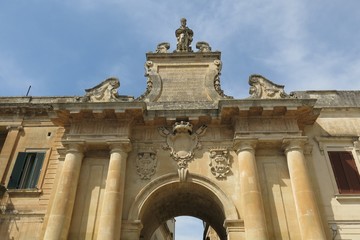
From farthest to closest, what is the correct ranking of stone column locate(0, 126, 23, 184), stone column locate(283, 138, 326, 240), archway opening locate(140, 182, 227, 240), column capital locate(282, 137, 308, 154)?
stone column locate(0, 126, 23, 184) → archway opening locate(140, 182, 227, 240) → column capital locate(282, 137, 308, 154) → stone column locate(283, 138, 326, 240)

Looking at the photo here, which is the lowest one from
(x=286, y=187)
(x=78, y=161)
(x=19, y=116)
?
(x=286, y=187)

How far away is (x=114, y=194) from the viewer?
12703 millimetres

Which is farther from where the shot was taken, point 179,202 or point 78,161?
point 179,202

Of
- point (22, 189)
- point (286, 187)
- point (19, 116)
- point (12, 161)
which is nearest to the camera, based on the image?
point (286, 187)

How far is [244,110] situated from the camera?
14.1 metres

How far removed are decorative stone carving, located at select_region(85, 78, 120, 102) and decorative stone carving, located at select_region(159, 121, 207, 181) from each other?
→ 2.87 metres

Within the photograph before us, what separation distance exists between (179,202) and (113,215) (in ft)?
14.4

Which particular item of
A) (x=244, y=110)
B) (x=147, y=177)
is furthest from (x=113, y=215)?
(x=244, y=110)

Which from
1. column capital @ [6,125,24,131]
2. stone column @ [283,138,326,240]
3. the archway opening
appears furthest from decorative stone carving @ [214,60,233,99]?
column capital @ [6,125,24,131]

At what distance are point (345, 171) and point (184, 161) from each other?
6812mm

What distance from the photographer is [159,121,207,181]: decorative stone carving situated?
14148 mm

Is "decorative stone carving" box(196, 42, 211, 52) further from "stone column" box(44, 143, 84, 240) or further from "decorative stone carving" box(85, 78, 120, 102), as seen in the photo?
"stone column" box(44, 143, 84, 240)

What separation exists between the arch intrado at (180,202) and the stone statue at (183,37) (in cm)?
736

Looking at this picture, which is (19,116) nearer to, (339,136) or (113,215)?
(113,215)
